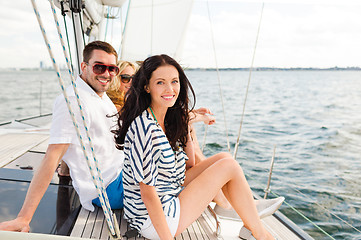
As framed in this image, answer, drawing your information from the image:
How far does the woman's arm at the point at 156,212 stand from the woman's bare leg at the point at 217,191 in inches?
6.8

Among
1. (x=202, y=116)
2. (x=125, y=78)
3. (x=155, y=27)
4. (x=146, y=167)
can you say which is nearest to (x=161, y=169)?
(x=146, y=167)

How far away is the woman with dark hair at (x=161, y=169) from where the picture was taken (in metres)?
1.48

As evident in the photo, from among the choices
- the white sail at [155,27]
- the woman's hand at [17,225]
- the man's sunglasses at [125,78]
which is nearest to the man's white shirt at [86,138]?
the woman's hand at [17,225]

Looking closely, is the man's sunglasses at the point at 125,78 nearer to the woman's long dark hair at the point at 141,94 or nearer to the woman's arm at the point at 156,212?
the woman's long dark hair at the point at 141,94

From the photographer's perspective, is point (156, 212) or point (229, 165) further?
point (229, 165)

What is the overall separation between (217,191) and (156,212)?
38cm

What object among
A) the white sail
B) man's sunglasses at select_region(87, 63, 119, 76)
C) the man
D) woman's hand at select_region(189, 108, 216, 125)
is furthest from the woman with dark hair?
the white sail

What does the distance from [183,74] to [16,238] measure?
1041mm

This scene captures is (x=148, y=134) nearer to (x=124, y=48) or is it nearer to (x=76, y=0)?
(x=76, y=0)

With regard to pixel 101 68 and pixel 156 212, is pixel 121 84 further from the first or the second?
pixel 156 212

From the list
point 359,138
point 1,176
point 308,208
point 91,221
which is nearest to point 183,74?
point 91,221

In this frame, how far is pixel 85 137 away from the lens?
5.98 feet

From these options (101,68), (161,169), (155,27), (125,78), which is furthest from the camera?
(155,27)

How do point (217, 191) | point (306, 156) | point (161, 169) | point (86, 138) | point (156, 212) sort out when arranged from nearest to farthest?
point (156, 212) → point (161, 169) → point (217, 191) → point (86, 138) → point (306, 156)
